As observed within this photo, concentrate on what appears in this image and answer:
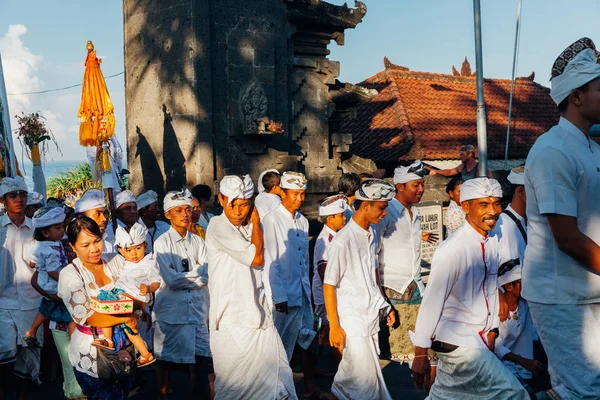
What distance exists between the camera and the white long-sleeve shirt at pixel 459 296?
5.16 m

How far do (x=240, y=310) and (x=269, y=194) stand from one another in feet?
9.44

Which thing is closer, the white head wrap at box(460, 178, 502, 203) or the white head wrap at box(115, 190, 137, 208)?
the white head wrap at box(460, 178, 502, 203)

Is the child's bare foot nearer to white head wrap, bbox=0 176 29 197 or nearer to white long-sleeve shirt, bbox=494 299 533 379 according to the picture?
white long-sleeve shirt, bbox=494 299 533 379

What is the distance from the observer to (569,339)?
395 centimetres

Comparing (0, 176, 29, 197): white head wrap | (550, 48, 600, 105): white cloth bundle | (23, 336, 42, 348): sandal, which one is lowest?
(23, 336, 42, 348): sandal

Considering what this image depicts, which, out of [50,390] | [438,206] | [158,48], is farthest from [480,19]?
[50,390]

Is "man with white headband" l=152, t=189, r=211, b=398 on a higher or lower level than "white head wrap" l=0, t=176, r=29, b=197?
lower

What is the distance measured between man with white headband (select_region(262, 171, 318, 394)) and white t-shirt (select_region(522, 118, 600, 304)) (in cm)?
422

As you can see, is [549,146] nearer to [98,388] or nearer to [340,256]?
[340,256]

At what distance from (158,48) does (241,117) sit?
1661 mm

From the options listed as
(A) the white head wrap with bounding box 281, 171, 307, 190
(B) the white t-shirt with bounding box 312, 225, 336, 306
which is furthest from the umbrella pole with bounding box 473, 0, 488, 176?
(A) the white head wrap with bounding box 281, 171, 307, 190

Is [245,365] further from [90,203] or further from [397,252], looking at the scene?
[397,252]

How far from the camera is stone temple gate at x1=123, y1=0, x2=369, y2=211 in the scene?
1205cm

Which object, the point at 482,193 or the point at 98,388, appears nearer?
the point at 482,193
